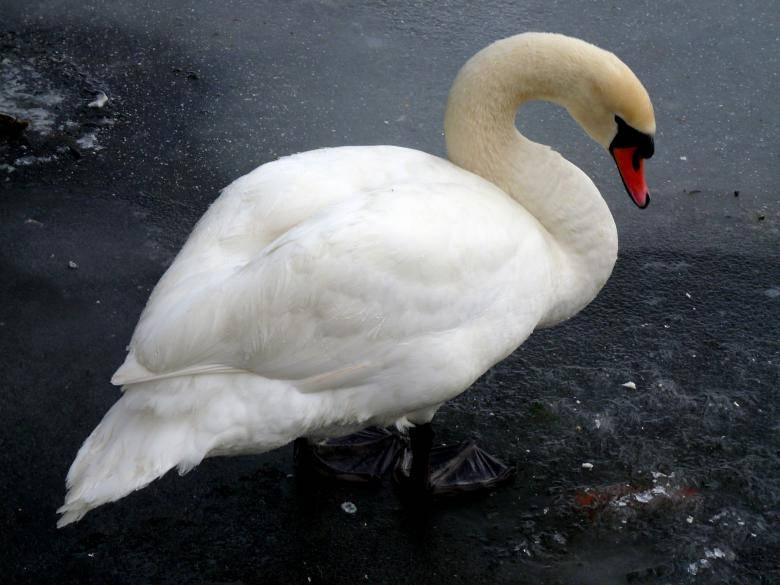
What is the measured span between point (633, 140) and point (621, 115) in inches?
4.3

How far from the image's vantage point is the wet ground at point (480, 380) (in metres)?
3.10

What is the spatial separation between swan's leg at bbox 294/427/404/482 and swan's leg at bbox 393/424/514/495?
90 millimetres

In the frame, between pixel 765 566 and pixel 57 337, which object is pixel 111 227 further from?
pixel 765 566

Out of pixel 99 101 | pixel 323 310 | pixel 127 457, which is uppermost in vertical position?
pixel 323 310

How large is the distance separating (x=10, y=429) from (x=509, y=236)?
1.77m

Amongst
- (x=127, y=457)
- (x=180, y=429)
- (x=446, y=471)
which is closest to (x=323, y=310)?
(x=180, y=429)

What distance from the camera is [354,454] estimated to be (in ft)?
11.5

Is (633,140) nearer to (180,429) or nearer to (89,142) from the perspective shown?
(180,429)

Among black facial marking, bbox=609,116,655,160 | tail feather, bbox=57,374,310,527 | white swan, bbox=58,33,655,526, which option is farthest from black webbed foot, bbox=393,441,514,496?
black facial marking, bbox=609,116,655,160

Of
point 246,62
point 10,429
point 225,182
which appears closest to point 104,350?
point 10,429

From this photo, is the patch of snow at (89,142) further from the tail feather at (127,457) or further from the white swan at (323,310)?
the tail feather at (127,457)

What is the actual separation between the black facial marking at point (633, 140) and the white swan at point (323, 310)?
0.08m

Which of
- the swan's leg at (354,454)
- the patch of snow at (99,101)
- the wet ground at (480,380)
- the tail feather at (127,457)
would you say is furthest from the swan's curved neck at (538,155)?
the patch of snow at (99,101)

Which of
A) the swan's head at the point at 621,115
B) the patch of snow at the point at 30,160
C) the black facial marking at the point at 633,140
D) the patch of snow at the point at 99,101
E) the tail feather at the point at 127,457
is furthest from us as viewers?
the patch of snow at the point at 99,101
